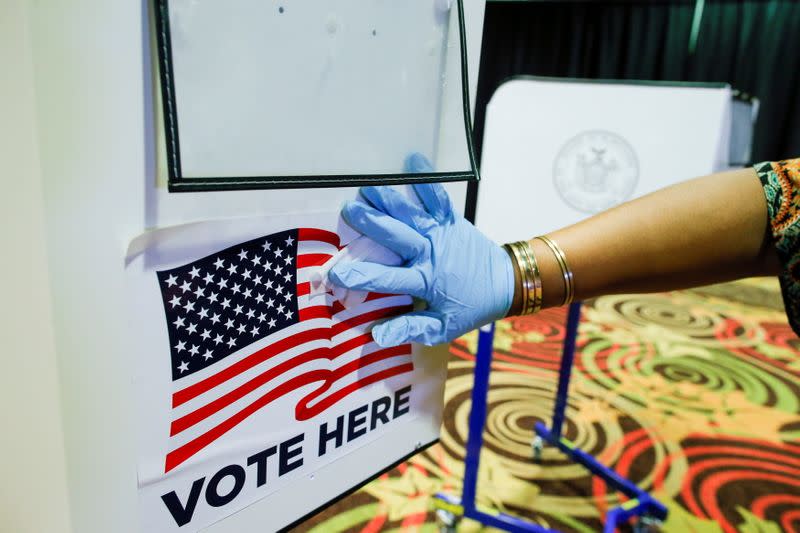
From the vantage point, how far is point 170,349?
16.0 inches

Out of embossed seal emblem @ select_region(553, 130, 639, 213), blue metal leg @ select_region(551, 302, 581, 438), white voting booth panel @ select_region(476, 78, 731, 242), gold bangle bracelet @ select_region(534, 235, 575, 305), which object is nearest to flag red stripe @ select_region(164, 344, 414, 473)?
gold bangle bracelet @ select_region(534, 235, 575, 305)

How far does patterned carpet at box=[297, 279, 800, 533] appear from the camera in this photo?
1396 mm

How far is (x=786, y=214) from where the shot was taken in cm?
67

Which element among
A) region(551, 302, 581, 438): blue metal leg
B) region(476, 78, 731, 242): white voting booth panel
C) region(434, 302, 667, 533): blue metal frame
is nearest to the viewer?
region(434, 302, 667, 533): blue metal frame

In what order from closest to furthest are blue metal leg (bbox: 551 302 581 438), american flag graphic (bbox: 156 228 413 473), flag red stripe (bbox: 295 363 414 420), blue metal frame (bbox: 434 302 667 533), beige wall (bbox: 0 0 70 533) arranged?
beige wall (bbox: 0 0 70 533)
american flag graphic (bbox: 156 228 413 473)
flag red stripe (bbox: 295 363 414 420)
blue metal frame (bbox: 434 302 667 533)
blue metal leg (bbox: 551 302 581 438)

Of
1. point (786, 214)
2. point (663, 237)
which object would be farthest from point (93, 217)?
point (786, 214)

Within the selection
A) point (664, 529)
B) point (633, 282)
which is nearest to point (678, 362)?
point (664, 529)

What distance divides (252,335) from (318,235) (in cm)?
11

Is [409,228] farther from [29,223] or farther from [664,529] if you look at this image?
[664,529]

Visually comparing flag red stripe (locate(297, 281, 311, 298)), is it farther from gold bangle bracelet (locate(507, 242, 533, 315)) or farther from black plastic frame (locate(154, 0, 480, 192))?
gold bangle bracelet (locate(507, 242, 533, 315))

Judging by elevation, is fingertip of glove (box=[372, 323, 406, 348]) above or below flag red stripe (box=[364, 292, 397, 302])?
below

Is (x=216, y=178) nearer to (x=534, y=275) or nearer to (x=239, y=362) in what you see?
(x=239, y=362)

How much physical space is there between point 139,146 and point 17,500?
12.4 inches

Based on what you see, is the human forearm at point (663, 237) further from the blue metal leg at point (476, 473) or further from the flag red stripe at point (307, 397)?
the blue metal leg at point (476, 473)
